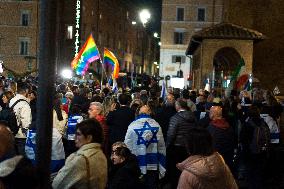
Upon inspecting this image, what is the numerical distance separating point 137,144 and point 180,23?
196ft

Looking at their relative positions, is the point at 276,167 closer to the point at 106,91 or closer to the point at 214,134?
the point at 214,134

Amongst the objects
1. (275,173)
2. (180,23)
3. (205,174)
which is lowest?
(275,173)

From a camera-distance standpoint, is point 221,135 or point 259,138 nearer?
point 221,135

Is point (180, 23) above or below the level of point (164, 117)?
above

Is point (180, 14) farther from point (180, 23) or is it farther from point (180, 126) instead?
point (180, 126)

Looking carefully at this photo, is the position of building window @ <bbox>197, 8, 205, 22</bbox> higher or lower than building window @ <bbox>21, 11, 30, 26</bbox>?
higher

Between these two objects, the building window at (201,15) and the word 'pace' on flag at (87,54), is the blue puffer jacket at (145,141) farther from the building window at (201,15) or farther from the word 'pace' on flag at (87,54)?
the building window at (201,15)

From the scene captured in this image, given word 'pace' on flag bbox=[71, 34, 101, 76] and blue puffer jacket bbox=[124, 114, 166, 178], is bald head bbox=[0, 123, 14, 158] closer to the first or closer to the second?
blue puffer jacket bbox=[124, 114, 166, 178]

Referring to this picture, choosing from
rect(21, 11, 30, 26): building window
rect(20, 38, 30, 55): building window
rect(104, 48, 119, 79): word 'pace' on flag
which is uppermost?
rect(21, 11, 30, 26): building window

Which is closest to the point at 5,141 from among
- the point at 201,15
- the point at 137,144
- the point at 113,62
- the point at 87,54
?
the point at 137,144

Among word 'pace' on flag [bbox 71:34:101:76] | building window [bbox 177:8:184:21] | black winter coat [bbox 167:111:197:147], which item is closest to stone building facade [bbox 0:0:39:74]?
building window [bbox 177:8:184:21]

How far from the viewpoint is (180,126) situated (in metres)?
9.46

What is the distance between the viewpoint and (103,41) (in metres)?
67.8

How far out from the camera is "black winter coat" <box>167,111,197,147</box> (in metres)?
9.42
